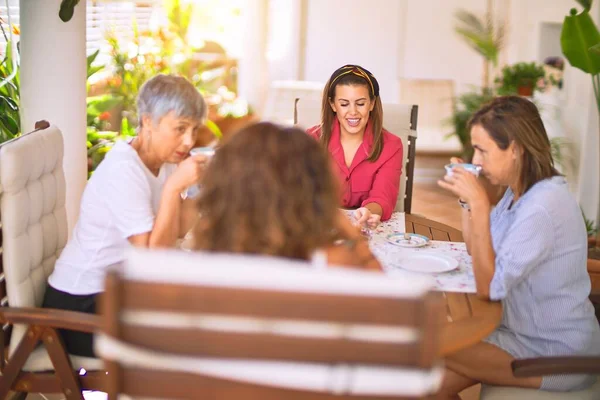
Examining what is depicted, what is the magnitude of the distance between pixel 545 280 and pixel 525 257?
15 cm

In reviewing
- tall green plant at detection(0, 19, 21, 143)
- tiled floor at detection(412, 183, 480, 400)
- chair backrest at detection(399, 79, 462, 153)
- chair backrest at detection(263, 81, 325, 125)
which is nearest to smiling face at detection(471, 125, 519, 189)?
tall green plant at detection(0, 19, 21, 143)

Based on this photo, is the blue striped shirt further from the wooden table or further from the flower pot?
the flower pot

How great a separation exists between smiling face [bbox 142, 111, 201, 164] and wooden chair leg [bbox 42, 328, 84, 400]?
0.58 meters

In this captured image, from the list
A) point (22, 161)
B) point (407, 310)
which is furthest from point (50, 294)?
point (407, 310)

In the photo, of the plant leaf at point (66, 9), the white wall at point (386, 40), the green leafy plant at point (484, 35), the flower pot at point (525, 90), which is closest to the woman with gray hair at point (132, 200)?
the plant leaf at point (66, 9)

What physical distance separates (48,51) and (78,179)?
587mm

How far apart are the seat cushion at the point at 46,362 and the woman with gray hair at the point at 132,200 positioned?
0.02 m

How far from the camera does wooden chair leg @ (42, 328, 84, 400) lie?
78.0 inches

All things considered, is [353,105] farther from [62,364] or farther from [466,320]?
[62,364]

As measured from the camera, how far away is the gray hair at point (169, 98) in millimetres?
2131

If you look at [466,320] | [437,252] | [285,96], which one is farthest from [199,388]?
[285,96]

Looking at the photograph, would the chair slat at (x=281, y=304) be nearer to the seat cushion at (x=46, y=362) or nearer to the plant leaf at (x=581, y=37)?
the seat cushion at (x=46, y=362)

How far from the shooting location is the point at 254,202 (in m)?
1.34

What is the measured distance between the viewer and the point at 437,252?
2346mm
